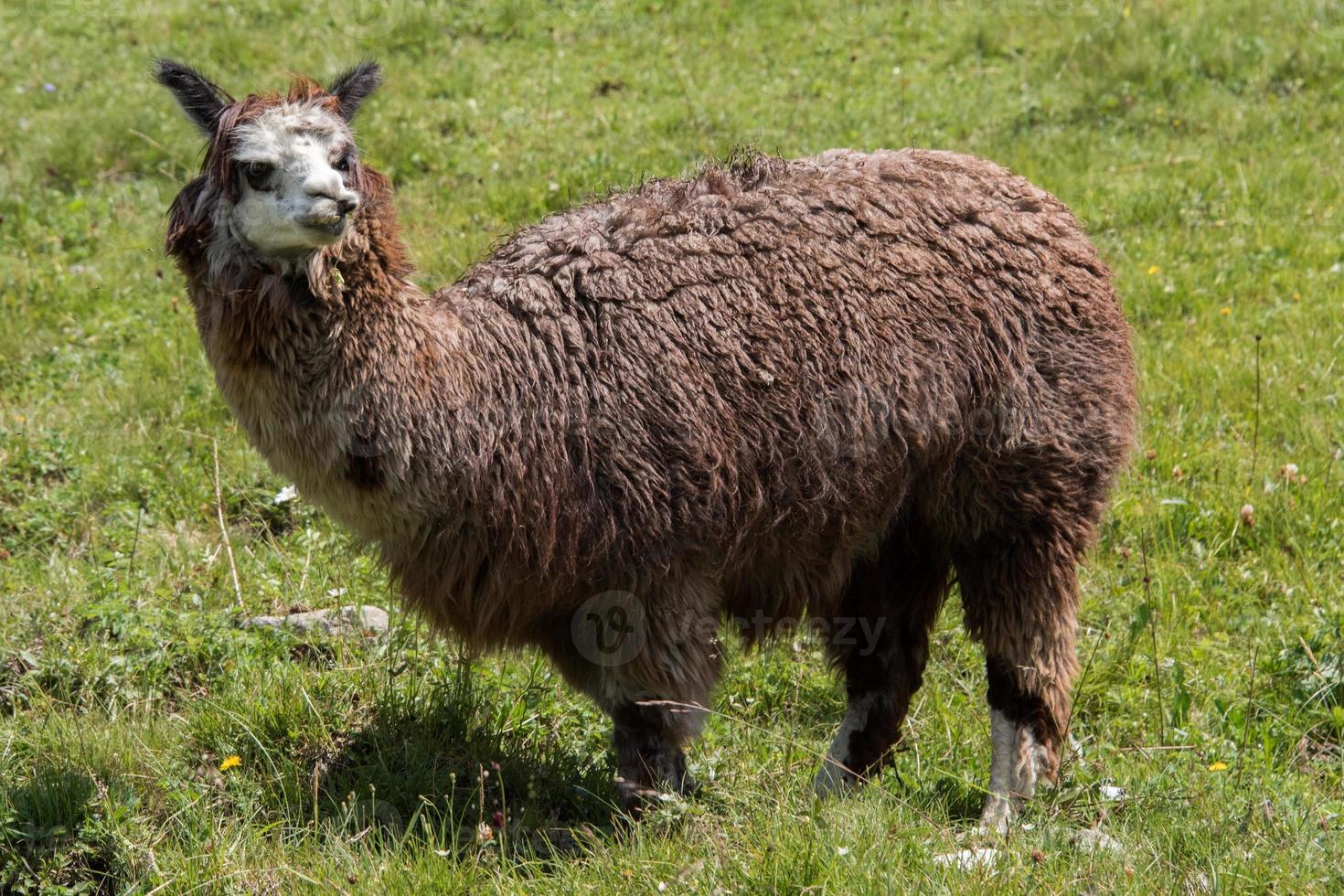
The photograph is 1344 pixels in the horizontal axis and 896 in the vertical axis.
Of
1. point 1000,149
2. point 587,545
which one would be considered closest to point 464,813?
point 587,545

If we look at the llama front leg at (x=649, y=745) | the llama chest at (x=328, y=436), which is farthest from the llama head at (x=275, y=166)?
the llama front leg at (x=649, y=745)

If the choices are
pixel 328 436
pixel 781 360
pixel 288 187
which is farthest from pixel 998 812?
pixel 288 187

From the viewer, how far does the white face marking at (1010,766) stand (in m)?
3.89

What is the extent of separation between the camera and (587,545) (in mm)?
3488

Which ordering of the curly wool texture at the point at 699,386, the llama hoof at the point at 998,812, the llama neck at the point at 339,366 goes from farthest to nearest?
1. the llama hoof at the point at 998,812
2. the curly wool texture at the point at 699,386
3. the llama neck at the point at 339,366

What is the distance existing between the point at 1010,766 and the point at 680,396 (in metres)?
1.44

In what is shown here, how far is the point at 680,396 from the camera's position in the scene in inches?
140

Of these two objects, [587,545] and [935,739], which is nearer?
[587,545]

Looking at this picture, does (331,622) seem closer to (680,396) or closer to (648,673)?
(648,673)

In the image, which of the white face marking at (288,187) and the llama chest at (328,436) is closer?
the white face marking at (288,187)

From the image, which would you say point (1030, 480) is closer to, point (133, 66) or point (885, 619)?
point (885, 619)

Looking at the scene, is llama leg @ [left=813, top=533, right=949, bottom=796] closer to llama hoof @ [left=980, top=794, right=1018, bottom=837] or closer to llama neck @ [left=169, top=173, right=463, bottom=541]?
llama hoof @ [left=980, top=794, right=1018, bottom=837]

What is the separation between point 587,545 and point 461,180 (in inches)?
179

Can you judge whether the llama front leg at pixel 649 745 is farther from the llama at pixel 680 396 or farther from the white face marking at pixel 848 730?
the white face marking at pixel 848 730
